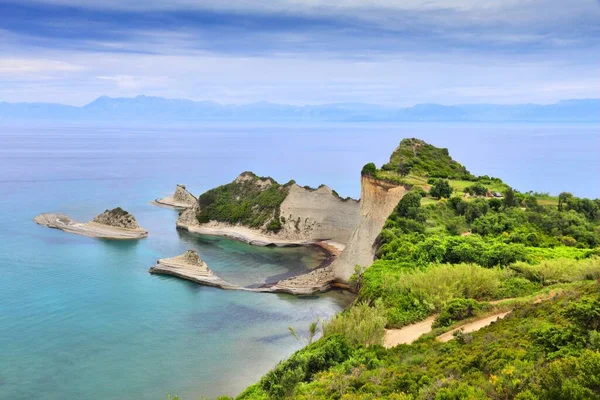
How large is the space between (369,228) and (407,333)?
19325 millimetres

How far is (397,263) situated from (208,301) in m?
14.2

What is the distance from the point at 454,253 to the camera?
73.7ft

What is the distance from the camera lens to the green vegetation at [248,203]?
5197 cm

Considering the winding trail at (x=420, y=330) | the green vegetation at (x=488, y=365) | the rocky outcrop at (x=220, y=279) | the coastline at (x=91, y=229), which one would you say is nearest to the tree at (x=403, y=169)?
the rocky outcrop at (x=220, y=279)

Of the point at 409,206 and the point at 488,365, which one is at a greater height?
the point at 409,206

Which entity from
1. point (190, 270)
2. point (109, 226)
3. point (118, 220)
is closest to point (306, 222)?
point (190, 270)

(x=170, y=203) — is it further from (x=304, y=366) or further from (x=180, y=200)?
(x=304, y=366)

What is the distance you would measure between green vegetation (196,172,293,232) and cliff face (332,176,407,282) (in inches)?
571

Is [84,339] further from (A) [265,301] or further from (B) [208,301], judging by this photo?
(A) [265,301]

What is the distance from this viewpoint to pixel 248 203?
179ft

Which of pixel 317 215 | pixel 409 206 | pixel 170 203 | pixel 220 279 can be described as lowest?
pixel 220 279

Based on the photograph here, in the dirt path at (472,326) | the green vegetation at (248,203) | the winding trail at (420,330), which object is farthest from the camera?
the green vegetation at (248,203)

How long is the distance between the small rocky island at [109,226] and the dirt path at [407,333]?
36609mm

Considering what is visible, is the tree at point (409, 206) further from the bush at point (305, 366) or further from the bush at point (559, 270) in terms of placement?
the bush at point (305, 366)
